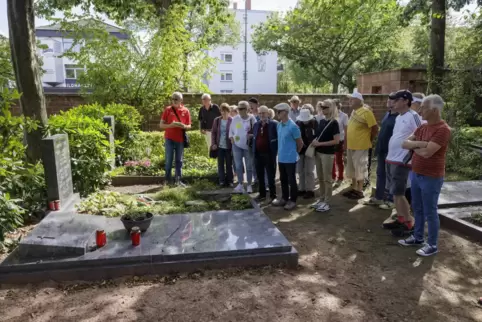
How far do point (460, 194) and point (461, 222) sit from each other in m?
1.57

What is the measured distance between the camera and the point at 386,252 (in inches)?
186

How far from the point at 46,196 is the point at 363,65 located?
2795 centimetres

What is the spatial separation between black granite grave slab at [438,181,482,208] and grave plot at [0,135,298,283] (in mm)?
3226

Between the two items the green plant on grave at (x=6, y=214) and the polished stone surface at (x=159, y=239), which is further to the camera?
the green plant on grave at (x=6, y=214)

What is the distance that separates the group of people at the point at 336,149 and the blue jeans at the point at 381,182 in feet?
0.05

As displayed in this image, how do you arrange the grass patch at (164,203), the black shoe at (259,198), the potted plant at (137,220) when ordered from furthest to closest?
the black shoe at (259,198) < the grass patch at (164,203) < the potted plant at (137,220)

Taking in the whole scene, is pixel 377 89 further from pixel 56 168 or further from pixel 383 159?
pixel 56 168

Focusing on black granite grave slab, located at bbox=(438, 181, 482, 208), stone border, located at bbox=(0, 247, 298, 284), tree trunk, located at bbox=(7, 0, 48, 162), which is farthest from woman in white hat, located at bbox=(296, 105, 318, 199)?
tree trunk, located at bbox=(7, 0, 48, 162)

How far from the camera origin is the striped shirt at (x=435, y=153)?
4098mm

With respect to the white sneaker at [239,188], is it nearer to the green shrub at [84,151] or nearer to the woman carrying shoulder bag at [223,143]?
the woman carrying shoulder bag at [223,143]

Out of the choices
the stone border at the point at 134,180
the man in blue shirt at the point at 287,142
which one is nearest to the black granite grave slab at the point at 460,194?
the man in blue shirt at the point at 287,142

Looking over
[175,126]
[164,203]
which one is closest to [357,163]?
[164,203]

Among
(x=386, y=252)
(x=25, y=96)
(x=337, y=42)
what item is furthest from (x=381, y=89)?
(x=25, y=96)

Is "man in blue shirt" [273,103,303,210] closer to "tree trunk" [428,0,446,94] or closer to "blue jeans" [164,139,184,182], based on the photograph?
"blue jeans" [164,139,184,182]
